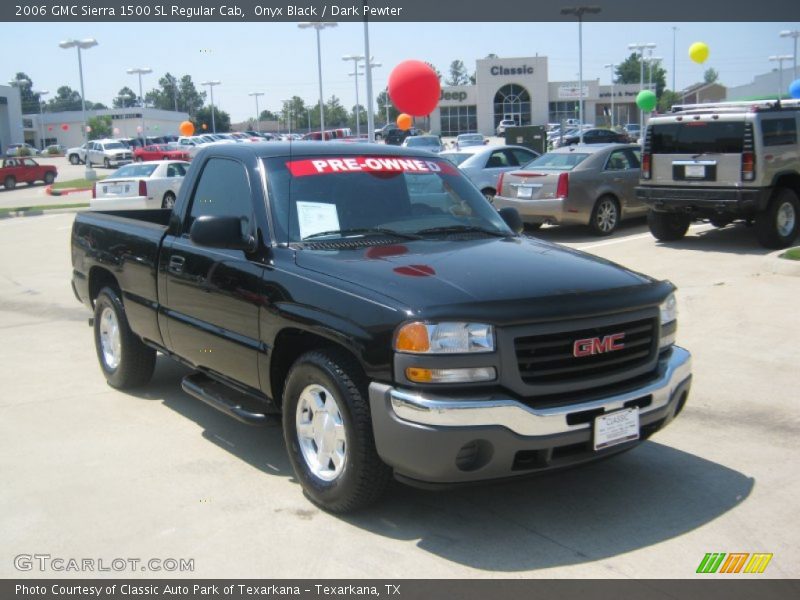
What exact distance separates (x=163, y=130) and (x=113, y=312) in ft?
361

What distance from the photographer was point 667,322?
14.8 feet

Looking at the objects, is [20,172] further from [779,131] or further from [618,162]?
[779,131]

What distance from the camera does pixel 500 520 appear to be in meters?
4.21

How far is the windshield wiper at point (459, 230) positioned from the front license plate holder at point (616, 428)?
161cm

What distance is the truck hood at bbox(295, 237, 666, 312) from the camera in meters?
3.90

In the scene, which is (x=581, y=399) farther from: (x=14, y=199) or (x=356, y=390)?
(x=14, y=199)

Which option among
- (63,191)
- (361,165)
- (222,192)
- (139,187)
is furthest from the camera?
(63,191)

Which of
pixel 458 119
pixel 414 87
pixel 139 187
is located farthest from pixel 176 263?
pixel 458 119

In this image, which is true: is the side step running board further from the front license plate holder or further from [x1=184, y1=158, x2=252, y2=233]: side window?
the front license plate holder

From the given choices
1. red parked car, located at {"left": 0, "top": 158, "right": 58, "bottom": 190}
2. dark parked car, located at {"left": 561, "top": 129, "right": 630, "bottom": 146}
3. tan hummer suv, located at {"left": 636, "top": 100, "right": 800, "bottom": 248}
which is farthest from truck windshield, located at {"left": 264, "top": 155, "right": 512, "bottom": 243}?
red parked car, located at {"left": 0, "top": 158, "right": 58, "bottom": 190}

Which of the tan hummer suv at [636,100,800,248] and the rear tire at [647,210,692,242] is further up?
the tan hummer suv at [636,100,800,248]

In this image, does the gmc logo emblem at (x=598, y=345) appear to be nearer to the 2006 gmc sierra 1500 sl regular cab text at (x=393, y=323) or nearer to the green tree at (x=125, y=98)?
the 2006 gmc sierra 1500 sl regular cab text at (x=393, y=323)

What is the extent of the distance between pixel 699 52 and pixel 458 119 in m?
49.2

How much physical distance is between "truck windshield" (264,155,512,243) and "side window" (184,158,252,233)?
237 millimetres
